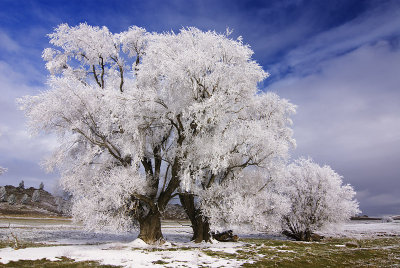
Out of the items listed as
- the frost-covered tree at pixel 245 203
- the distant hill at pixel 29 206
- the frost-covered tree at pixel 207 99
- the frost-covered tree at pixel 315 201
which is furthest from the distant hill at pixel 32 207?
the frost-covered tree at pixel 207 99

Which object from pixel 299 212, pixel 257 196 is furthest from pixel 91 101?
pixel 299 212

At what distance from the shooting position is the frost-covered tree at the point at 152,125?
18125 mm

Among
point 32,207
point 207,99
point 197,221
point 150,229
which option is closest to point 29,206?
point 32,207

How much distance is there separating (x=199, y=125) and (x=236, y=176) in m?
6.37

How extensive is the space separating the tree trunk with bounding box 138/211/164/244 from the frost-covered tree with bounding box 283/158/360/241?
14050mm

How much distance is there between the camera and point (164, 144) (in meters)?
22.0

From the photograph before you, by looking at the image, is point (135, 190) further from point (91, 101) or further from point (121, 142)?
point (91, 101)

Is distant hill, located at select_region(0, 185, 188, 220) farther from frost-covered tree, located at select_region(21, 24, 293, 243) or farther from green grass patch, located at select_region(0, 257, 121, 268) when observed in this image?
green grass patch, located at select_region(0, 257, 121, 268)

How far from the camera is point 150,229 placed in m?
20.3

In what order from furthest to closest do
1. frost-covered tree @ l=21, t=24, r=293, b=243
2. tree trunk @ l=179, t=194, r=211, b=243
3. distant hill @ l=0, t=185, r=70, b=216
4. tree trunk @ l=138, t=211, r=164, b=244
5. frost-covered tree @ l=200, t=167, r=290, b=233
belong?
distant hill @ l=0, t=185, r=70, b=216, tree trunk @ l=179, t=194, r=211, b=243, tree trunk @ l=138, t=211, r=164, b=244, frost-covered tree @ l=200, t=167, r=290, b=233, frost-covered tree @ l=21, t=24, r=293, b=243

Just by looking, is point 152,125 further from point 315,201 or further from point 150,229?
point 315,201

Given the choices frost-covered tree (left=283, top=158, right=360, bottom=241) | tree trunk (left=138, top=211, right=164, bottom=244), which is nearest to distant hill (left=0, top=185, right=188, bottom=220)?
frost-covered tree (left=283, top=158, right=360, bottom=241)

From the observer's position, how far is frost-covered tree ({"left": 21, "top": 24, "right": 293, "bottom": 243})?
59.5 feet

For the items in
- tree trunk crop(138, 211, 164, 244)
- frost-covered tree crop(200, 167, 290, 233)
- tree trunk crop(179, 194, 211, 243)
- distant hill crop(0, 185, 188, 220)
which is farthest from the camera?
distant hill crop(0, 185, 188, 220)
